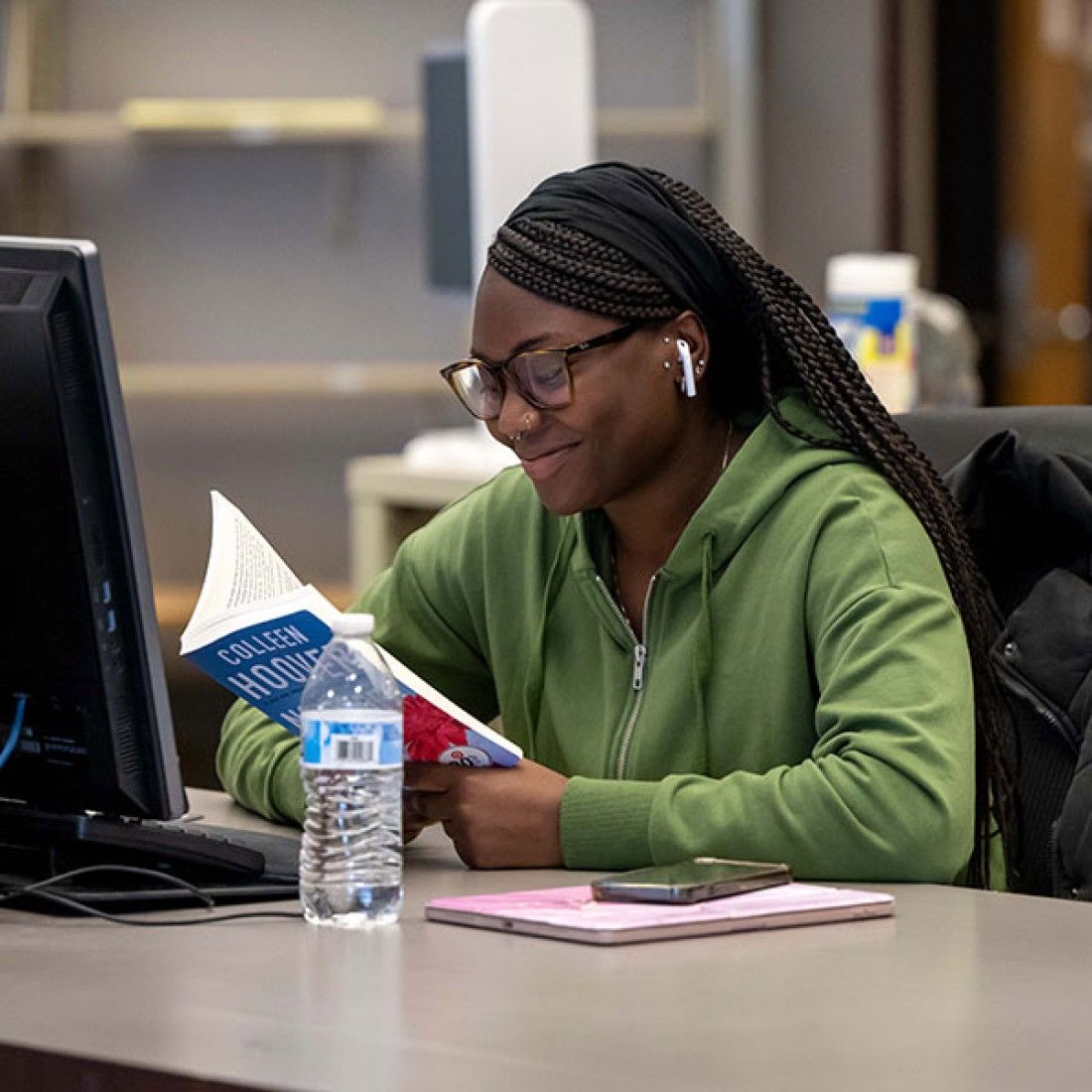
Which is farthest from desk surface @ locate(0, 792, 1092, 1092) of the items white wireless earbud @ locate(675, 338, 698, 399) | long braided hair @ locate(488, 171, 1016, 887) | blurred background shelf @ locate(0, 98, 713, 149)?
blurred background shelf @ locate(0, 98, 713, 149)

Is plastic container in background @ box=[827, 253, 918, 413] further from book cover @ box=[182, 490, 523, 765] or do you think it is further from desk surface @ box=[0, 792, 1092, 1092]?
desk surface @ box=[0, 792, 1092, 1092]

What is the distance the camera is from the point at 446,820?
158 cm

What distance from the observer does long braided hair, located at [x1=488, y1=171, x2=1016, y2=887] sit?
67.1 inches

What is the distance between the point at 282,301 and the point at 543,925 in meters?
4.29

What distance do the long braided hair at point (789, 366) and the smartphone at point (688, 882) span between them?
0.35 m

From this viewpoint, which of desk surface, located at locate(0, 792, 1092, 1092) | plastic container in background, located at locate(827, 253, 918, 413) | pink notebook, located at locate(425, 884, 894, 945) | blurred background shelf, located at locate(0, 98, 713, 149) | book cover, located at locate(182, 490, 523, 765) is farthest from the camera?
blurred background shelf, located at locate(0, 98, 713, 149)

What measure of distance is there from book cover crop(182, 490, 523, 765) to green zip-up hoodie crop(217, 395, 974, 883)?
92 millimetres

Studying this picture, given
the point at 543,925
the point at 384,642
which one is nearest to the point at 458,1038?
the point at 543,925

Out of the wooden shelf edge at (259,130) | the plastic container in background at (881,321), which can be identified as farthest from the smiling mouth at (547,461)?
the wooden shelf edge at (259,130)

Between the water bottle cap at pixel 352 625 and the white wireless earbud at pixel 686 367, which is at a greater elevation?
the white wireless earbud at pixel 686 367

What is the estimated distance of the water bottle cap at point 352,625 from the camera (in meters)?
1.38

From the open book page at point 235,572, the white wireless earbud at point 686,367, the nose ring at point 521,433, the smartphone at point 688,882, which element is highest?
the white wireless earbud at point 686,367

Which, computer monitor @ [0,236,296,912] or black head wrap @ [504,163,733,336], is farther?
black head wrap @ [504,163,733,336]

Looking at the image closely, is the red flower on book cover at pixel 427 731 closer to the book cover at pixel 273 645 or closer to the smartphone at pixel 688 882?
the book cover at pixel 273 645
